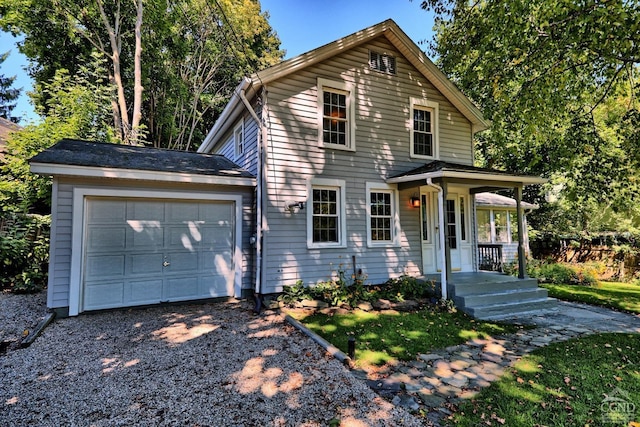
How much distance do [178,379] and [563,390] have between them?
4489mm

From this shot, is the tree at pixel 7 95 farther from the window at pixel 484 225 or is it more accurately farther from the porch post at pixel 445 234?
the window at pixel 484 225

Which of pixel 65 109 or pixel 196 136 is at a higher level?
pixel 196 136

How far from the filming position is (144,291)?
6.40m

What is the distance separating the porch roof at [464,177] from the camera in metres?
7.10

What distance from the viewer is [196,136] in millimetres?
19828

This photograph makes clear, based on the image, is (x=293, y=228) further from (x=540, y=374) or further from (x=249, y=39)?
(x=249, y=39)

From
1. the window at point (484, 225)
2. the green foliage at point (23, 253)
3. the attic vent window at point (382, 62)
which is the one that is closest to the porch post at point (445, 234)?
the attic vent window at point (382, 62)

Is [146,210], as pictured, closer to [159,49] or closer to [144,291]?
[144,291]

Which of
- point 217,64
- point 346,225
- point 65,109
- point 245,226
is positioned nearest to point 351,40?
point 346,225

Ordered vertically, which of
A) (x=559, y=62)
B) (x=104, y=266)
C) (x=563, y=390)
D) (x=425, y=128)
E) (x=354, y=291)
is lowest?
(x=563, y=390)

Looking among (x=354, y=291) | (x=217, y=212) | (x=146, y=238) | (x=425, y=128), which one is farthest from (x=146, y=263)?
(x=425, y=128)

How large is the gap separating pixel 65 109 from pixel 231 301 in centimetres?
1087

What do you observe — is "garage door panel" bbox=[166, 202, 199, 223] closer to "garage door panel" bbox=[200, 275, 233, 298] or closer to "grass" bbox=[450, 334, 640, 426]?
"garage door panel" bbox=[200, 275, 233, 298]

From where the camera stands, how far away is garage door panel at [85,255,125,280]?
234 inches
